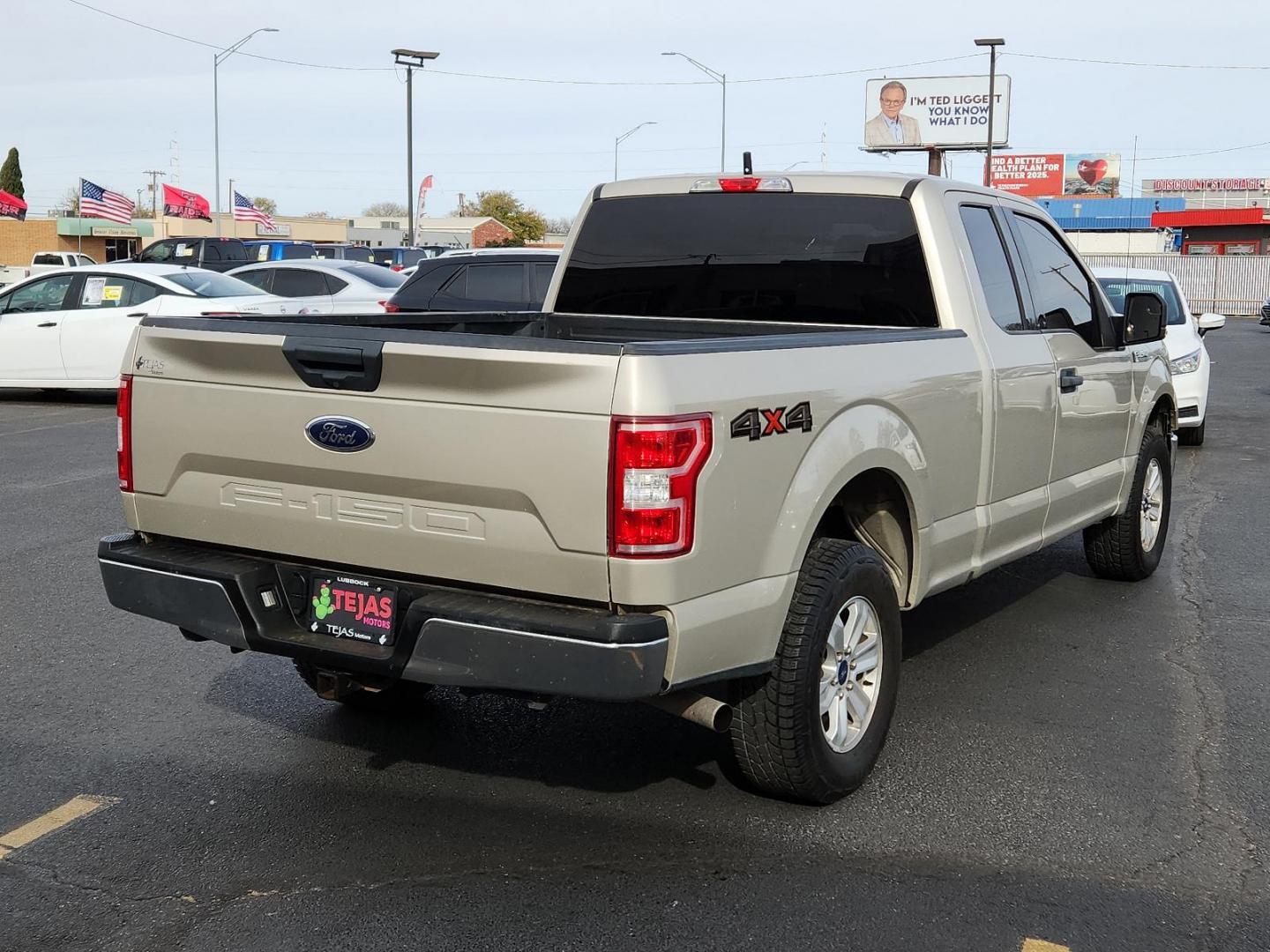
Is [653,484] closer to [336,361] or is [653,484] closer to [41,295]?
[336,361]

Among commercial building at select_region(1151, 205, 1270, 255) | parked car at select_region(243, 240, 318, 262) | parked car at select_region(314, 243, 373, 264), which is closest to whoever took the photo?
parked car at select_region(243, 240, 318, 262)

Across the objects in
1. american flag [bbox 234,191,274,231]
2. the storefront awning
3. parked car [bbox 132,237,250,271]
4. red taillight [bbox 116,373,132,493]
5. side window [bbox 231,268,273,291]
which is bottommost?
red taillight [bbox 116,373,132,493]

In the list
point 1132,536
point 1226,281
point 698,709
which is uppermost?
point 1226,281

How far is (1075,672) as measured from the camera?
5.94m

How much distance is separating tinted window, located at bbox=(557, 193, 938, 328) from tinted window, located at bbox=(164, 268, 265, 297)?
1100 cm

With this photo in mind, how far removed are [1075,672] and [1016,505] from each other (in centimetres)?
84

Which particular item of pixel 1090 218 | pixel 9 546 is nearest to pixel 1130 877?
pixel 9 546

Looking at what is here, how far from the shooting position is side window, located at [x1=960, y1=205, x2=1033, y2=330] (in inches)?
218

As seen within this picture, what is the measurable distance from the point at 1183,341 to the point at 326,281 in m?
10.9

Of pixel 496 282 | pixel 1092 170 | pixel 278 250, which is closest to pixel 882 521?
pixel 496 282

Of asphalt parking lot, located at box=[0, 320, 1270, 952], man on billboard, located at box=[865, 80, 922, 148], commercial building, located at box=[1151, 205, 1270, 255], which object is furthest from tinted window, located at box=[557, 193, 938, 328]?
man on billboard, located at box=[865, 80, 922, 148]

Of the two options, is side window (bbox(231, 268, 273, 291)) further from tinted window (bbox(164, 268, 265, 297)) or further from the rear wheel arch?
the rear wheel arch

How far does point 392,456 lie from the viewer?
3.85 m

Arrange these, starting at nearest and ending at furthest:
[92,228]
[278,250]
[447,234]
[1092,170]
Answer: [278,250] → [92,228] → [447,234] → [1092,170]
